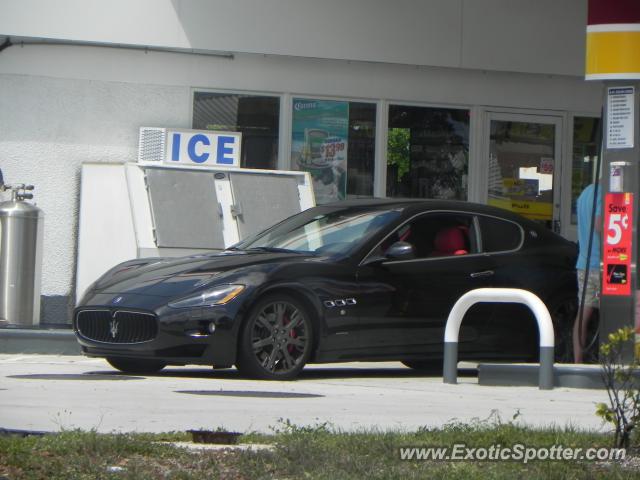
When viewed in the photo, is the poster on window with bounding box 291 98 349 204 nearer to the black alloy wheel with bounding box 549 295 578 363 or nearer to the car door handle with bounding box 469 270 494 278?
the black alloy wheel with bounding box 549 295 578 363

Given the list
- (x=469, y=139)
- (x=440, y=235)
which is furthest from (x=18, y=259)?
(x=469, y=139)

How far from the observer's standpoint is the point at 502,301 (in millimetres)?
9875

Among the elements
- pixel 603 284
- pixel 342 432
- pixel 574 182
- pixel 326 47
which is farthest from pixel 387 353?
pixel 574 182

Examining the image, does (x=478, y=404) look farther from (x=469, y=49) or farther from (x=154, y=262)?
(x=469, y=49)

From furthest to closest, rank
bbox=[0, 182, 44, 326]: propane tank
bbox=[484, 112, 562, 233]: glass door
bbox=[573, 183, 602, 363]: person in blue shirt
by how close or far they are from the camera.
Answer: bbox=[484, 112, 562, 233]: glass door → bbox=[0, 182, 44, 326]: propane tank → bbox=[573, 183, 602, 363]: person in blue shirt

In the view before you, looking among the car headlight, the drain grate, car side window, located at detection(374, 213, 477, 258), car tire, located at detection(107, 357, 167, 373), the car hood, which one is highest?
car side window, located at detection(374, 213, 477, 258)

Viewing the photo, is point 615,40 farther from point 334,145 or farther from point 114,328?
point 334,145

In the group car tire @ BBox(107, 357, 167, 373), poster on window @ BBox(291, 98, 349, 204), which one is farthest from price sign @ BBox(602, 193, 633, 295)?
poster on window @ BBox(291, 98, 349, 204)

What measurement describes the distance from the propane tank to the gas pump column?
228 inches

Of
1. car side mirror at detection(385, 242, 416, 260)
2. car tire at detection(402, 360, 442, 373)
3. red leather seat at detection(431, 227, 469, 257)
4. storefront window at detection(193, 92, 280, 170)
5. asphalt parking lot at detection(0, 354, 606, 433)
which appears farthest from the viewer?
storefront window at detection(193, 92, 280, 170)

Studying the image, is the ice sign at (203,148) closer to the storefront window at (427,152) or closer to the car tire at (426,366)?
the storefront window at (427,152)

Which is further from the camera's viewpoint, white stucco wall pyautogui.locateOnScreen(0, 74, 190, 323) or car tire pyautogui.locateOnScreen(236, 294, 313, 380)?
white stucco wall pyautogui.locateOnScreen(0, 74, 190, 323)

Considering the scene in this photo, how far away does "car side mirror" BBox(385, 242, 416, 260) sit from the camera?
33.6ft

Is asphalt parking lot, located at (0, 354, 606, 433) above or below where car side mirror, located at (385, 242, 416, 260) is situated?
below
